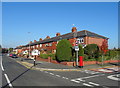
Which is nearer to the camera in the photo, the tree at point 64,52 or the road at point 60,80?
the road at point 60,80

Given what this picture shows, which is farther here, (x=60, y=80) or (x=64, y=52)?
(x=64, y=52)

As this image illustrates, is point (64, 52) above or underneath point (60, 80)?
above

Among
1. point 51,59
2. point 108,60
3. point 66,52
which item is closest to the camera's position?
point 66,52

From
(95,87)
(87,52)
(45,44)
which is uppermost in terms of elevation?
(45,44)

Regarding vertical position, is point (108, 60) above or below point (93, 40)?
below

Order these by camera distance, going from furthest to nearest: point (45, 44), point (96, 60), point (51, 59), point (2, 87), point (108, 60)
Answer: point (45, 44) < point (51, 59) < point (108, 60) < point (96, 60) < point (2, 87)

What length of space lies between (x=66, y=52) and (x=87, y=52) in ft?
19.6

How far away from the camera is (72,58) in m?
21.2

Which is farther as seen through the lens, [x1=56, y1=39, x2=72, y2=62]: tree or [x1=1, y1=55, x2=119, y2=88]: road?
[x1=56, y1=39, x2=72, y2=62]: tree

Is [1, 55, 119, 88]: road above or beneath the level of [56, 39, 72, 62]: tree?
beneath

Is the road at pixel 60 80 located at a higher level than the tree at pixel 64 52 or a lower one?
lower

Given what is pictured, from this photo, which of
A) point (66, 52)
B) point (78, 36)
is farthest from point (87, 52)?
point (78, 36)

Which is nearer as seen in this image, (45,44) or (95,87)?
(95,87)

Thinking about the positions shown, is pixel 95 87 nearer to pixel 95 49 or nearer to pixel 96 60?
pixel 96 60
